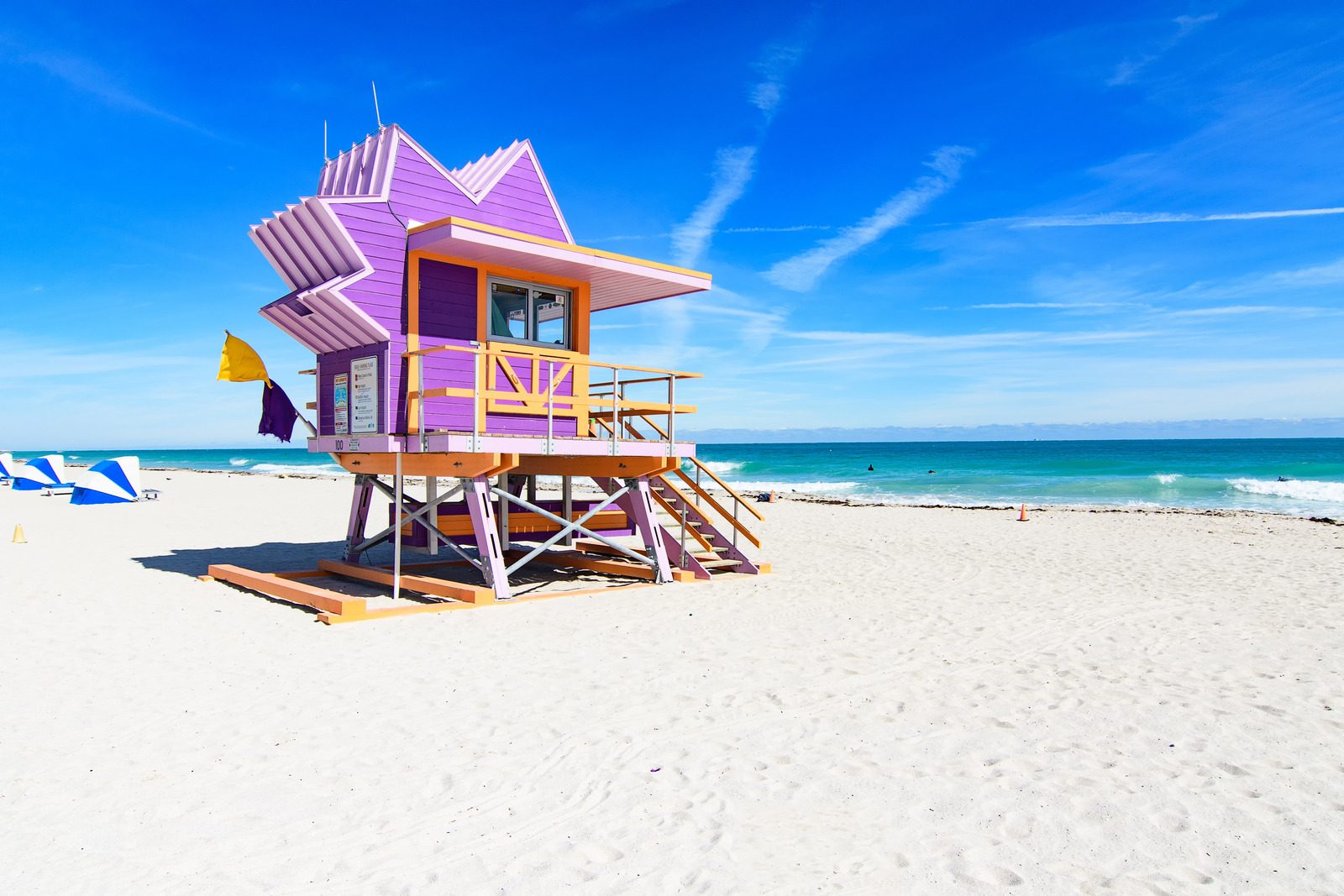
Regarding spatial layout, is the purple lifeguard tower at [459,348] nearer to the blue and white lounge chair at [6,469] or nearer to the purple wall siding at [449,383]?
the purple wall siding at [449,383]

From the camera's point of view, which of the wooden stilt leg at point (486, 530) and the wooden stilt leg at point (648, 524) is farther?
the wooden stilt leg at point (648, 524)

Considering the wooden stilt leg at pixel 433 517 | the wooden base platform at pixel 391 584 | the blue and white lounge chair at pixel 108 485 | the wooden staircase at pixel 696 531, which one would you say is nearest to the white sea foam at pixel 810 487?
the blue and white lounge chair at pixel 108 485

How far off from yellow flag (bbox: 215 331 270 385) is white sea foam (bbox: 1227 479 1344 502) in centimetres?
3928

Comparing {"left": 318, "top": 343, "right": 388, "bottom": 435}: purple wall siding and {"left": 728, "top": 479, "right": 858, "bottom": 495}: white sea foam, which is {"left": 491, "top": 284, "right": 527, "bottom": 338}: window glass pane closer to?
{"left": 318, "top": 343, "right": 388, "bottom": 435}: purple wall siding

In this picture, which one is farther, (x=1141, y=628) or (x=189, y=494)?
(x=189, y=494)

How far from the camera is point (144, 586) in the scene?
11.5m

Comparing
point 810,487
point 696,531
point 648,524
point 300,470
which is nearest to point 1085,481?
point 810,487

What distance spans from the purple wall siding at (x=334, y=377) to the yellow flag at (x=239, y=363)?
79cm

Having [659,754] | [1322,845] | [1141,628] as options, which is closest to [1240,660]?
[1141,628]

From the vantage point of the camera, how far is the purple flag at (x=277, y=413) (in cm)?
1198

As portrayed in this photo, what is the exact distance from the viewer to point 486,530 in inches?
420

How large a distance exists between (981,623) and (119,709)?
827 cm

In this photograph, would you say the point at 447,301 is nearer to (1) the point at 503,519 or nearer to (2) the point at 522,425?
(2) the point at 522,425

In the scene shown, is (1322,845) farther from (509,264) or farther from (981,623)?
(509,264)
